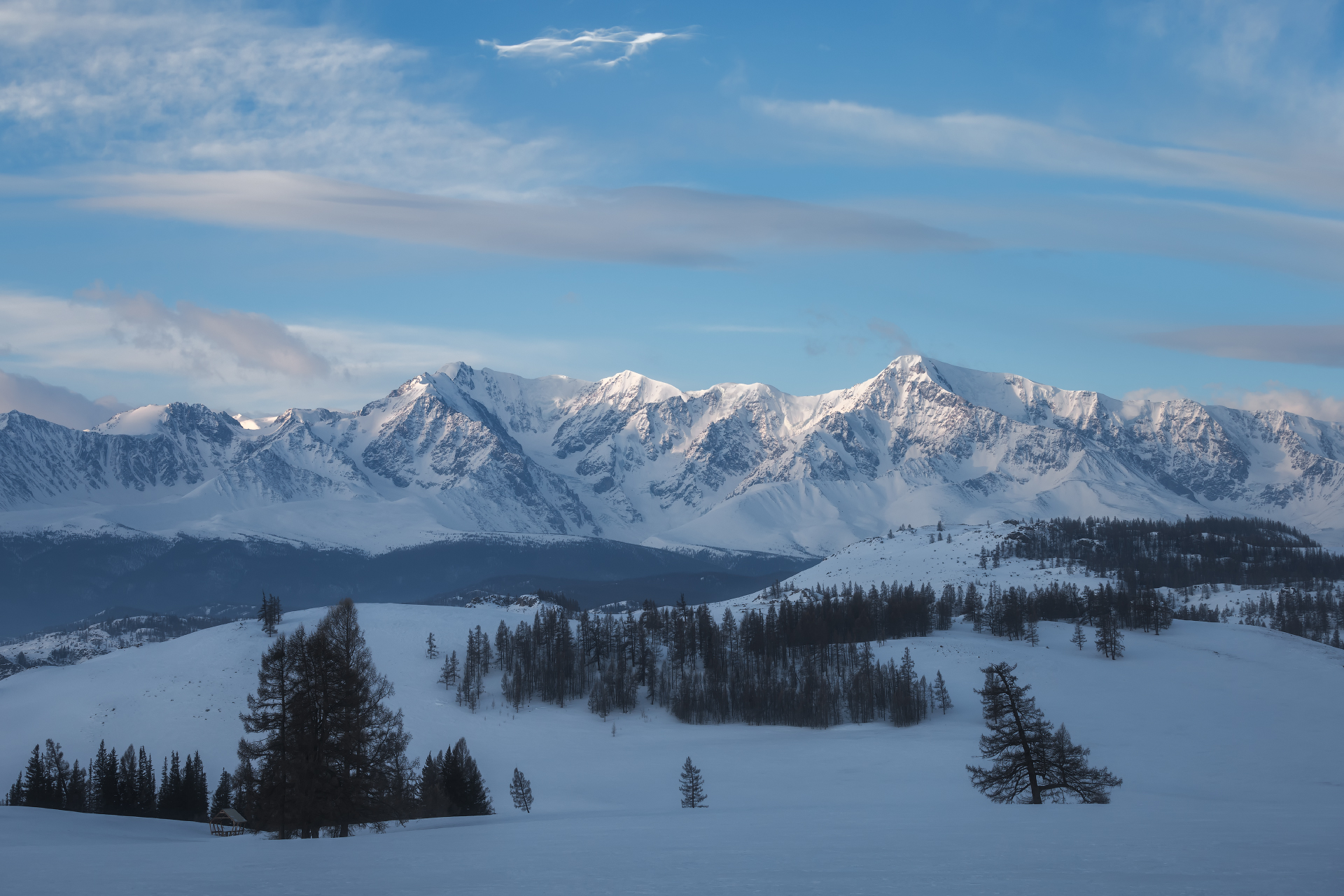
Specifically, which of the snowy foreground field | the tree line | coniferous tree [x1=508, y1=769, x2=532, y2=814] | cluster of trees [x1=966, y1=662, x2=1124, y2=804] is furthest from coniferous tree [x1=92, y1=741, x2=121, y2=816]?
cluster of trees [x1=966, y1=662, x2=1124, y2=804]

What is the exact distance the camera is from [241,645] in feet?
529

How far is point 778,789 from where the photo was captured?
85.2 m

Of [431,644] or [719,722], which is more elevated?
[431,644]

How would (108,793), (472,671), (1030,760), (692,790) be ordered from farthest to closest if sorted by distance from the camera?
(472,671) < (108,793) < (692,790) < (1030,760)

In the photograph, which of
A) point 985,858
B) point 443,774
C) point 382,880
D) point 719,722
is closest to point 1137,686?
point 719,722

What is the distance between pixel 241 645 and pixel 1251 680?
146739 millimetres

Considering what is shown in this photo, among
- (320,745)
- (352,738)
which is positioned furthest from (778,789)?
(320,745)

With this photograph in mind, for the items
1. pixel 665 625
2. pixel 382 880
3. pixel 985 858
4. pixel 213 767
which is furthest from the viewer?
pixel 665 625

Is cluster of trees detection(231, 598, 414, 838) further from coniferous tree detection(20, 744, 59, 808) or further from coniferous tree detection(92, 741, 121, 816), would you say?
coniferous tree detection(20, 744, 59, 808)

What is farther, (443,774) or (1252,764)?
(1252,764)

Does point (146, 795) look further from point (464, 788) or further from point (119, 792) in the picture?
point (464, 788)

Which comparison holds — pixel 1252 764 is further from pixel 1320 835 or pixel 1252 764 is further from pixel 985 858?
pixel 985 858

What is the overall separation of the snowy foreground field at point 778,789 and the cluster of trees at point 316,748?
2.38m

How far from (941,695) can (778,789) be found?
5589 centimetres
